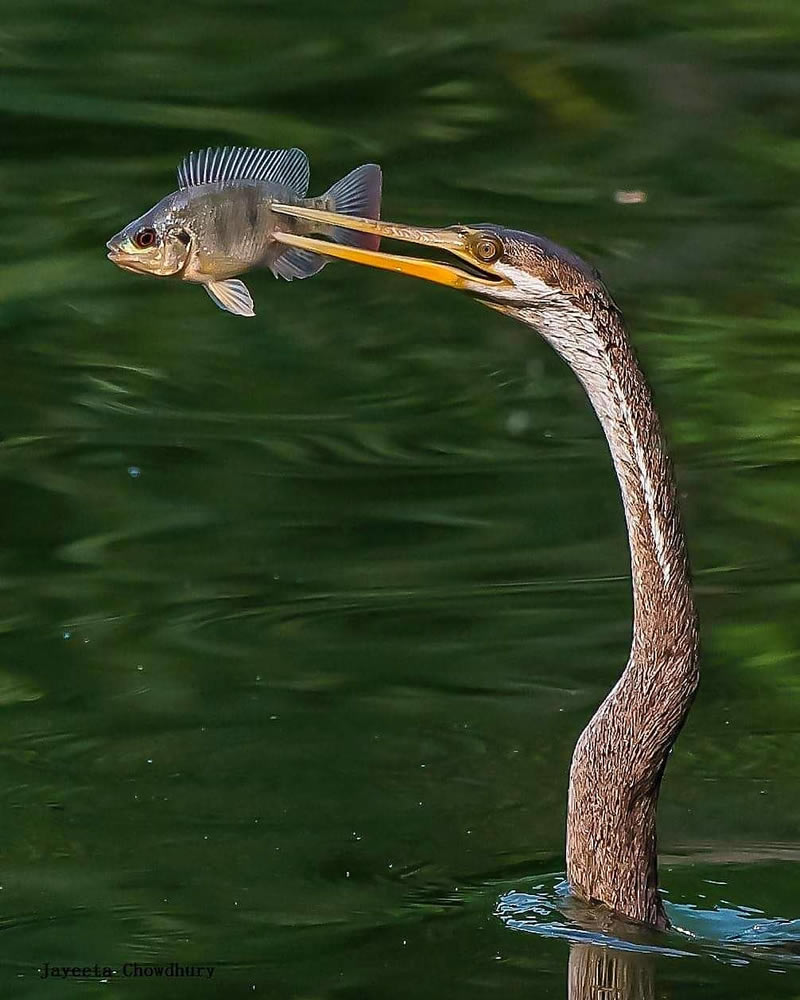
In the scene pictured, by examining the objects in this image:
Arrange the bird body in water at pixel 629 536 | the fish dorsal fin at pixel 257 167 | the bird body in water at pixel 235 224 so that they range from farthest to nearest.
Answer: the fish dorsal fin at pixel 257 167, the bird body in water at pixel 235 224, the bird body in water at pixel 629 536

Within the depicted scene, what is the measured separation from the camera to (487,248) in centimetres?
495

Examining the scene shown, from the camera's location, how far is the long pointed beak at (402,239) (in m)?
4.95

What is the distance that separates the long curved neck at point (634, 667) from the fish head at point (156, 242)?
804 millimetres

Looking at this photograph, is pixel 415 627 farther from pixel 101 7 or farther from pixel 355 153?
pixel 101 7

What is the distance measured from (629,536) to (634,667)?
0.30 meters

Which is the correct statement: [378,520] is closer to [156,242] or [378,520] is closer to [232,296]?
[232,296]

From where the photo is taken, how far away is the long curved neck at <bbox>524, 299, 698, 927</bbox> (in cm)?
489

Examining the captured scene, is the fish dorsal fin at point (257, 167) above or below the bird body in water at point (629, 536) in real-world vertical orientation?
above

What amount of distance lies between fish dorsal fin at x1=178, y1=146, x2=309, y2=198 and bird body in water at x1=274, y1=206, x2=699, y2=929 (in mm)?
190

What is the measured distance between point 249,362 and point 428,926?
4.16 metres

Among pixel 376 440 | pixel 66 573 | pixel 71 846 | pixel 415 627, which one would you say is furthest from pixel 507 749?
pixel 376 440

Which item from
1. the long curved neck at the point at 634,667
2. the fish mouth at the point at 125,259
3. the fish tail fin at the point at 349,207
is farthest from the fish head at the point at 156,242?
the long curved neck at the point at 634,667

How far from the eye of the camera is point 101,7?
42.2ft

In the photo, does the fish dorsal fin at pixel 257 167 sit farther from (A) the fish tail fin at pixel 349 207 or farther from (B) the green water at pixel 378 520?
(B) the green water at pixel 378 520
